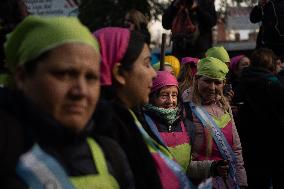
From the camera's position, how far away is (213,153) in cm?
500

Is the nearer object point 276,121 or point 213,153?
point 213,153

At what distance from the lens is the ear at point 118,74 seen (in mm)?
3025

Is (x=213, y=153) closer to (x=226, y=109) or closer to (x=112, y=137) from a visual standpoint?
(x=226, y=109)

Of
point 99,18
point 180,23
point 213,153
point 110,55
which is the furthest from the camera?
point 99,18

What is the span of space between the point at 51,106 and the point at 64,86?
0.26 feet

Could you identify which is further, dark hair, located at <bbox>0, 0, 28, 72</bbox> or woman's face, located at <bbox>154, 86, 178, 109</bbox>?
woman's face, located at <bbox>154, 86, 178, 109</bbox>

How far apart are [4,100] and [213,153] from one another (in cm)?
294

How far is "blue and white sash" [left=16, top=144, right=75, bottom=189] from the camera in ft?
7.30

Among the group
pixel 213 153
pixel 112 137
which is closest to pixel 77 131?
pixel 112 137

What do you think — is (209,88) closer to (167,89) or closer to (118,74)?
(167,89)

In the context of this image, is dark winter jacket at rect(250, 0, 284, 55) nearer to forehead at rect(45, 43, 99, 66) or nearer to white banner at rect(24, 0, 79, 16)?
white banner at rect(24, 0, 79, 16)

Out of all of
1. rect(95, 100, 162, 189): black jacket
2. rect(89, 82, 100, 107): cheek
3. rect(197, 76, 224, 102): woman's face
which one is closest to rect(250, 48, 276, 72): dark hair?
rect(197, 76, 224, 102): woman's face

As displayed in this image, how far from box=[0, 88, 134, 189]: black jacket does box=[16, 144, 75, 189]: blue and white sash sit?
0.08 ft

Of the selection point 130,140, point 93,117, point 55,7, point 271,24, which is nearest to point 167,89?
point 130,140
